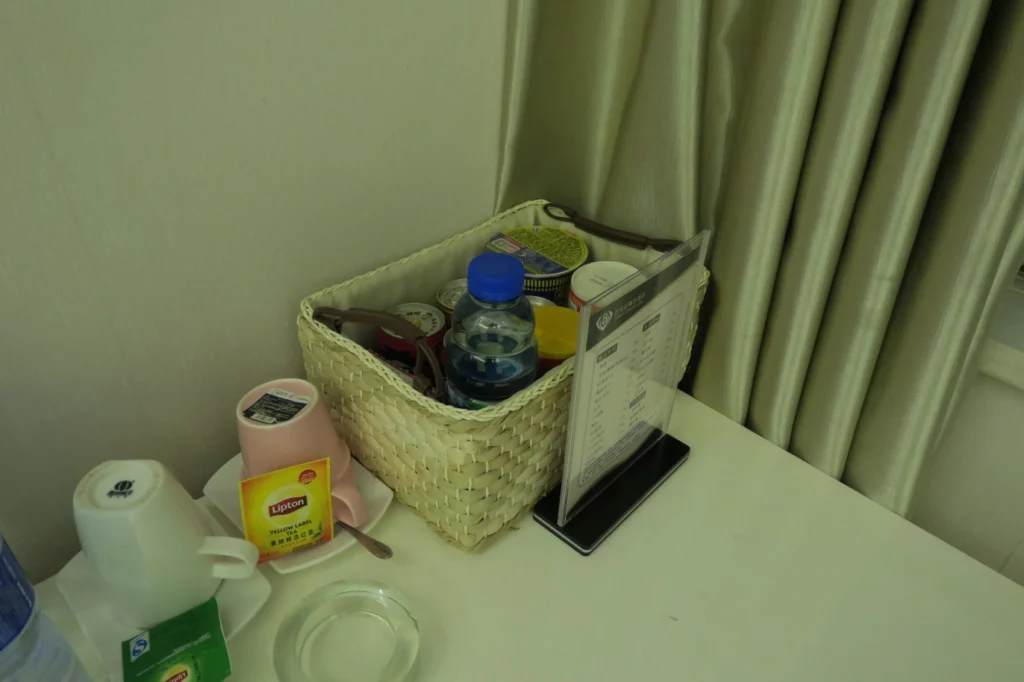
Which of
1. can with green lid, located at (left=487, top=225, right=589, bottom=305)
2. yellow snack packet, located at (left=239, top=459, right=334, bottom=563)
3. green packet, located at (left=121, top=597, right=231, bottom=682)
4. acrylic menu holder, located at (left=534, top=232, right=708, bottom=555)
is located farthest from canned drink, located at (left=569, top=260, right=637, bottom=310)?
green packet, located at (left=121, top=597, right=231, bottom=682)

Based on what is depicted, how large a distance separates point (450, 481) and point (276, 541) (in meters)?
0.16

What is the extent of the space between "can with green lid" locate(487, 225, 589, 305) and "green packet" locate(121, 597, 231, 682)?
0.45 m

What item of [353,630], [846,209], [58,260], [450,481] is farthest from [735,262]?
[58,260]

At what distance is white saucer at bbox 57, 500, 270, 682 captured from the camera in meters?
0.53

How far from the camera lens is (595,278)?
78 centimetres

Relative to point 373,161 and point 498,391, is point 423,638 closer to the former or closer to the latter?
point 498,391

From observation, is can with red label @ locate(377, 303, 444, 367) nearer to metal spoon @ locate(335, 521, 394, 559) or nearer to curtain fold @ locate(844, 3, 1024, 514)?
metal spoon @ locate(335, 521, 394, 559)

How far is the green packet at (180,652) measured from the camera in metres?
0.49

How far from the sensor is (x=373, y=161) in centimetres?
70

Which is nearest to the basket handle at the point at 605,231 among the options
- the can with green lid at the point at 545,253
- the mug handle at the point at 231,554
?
the can with green lid at the point at 545,253

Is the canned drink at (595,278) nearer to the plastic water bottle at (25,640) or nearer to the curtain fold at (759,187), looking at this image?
the curtain fold at (759,187)

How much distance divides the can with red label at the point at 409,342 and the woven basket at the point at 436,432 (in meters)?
0.03

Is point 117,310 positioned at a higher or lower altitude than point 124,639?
higher

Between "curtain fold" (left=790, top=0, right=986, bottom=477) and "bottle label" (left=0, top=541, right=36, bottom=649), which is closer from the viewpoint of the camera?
"bottle label" (left=0, top=541, right=36, bottom=649)
